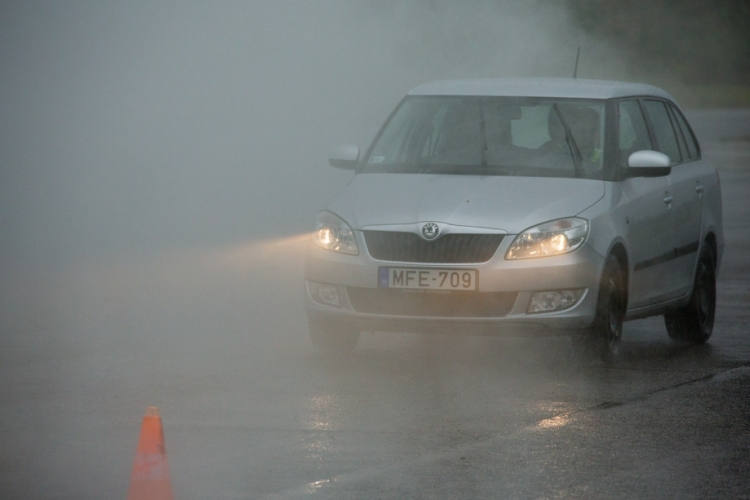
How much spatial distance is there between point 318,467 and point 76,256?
8025mm

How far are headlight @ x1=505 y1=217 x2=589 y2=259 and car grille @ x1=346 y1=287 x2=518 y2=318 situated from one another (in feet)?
0.76

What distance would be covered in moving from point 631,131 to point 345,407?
121 inches

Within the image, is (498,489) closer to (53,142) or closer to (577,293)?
(577,293)

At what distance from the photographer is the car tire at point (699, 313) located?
917cm

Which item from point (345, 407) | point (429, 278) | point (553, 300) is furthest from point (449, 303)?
point (345, 407)

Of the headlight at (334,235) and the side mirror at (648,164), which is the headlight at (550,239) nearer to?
the side mirror at (648,164)

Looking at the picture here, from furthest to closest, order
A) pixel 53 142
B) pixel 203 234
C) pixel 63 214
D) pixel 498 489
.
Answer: pixel 53 142, pixel 63 214, pixel 203 234, pixel 498 489

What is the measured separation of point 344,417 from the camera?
6.46 metres

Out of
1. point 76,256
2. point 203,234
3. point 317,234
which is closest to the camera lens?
point 317,234

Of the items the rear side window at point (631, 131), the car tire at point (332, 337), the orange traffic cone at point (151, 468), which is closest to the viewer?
the orange traffic cone at point (151, 468)

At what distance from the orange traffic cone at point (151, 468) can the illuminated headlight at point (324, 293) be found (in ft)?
10.9

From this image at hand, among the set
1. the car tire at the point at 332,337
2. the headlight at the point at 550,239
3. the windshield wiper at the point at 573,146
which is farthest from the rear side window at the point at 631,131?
the car tire at the point at 332,337

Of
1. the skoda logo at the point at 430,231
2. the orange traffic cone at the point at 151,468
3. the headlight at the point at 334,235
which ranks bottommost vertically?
the headlight at the point at 334,235

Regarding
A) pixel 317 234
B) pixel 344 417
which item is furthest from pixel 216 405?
pixel 317 234
